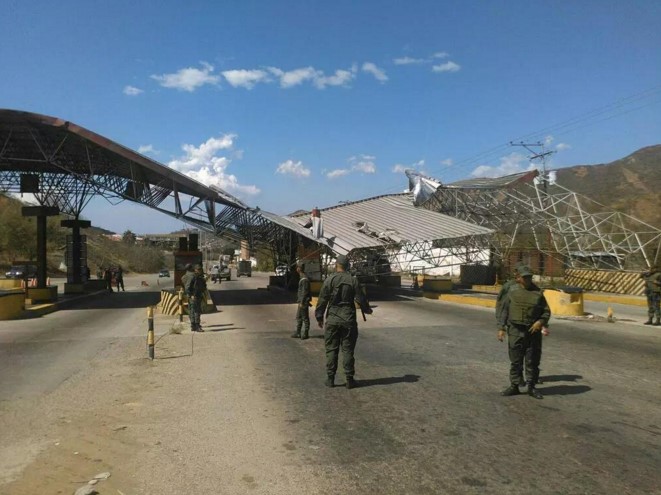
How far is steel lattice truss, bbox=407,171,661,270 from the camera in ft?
104

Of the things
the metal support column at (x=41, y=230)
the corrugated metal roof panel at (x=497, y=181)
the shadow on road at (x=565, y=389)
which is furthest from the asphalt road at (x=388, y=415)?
the corrugated metal roof panel at (x=497, y=181)

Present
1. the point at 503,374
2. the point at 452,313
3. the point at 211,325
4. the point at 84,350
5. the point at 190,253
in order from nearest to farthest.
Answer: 1. the point at 503,374
2. the point at 84,350
3. the point at 211,325
4. the point at 452,313
5. the point at 190,253

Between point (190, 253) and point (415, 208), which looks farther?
point (415, 208)

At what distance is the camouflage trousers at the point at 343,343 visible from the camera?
24.3ft

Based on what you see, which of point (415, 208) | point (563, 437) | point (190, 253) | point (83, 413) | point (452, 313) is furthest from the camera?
point (415, 208)

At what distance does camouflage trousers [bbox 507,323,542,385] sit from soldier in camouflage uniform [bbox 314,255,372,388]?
2.02m

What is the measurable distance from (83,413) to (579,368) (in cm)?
733

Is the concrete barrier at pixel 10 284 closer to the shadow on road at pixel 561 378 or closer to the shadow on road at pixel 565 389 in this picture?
the shadow on road at pixel 561 378

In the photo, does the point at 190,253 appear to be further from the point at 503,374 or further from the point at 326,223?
the point at 503,374

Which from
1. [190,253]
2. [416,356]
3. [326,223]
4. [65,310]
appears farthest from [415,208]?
[416,356]

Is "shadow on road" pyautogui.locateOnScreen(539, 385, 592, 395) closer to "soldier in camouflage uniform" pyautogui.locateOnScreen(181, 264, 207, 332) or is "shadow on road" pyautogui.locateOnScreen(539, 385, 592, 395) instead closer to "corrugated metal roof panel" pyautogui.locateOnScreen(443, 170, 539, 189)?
"soldier in camouflage uniform" pyautogui.locateOnScreen(181, 264, 207, 332)

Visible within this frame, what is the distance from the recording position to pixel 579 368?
8.88m

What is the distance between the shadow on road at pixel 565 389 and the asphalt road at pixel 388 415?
25 millimetres

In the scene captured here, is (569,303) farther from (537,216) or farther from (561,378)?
(537,216)
